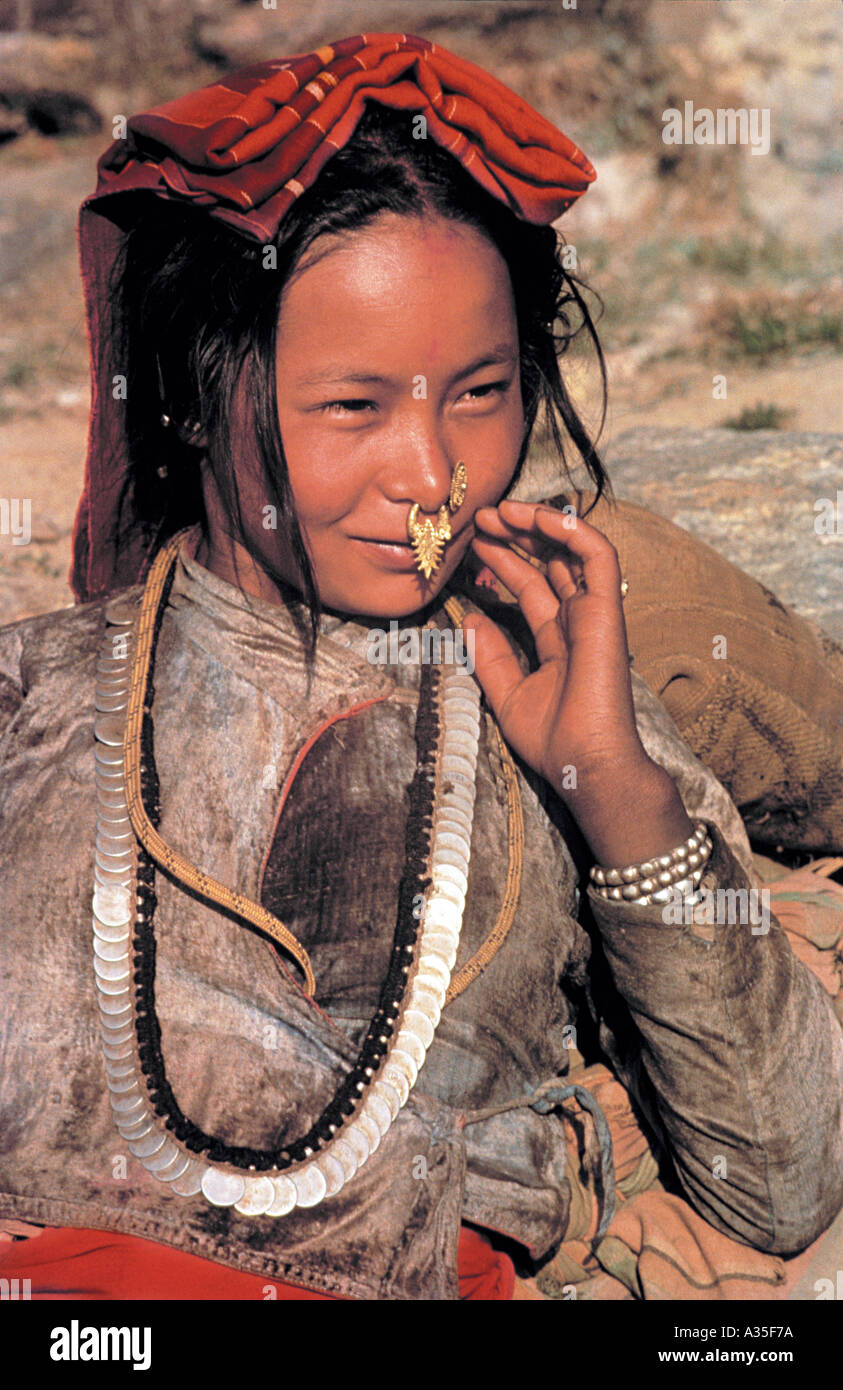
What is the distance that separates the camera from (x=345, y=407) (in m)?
1.96

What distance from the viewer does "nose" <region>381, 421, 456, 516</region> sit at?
196cm

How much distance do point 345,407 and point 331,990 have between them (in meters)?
0.92

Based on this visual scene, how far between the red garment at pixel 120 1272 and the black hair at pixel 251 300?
37.8 inches

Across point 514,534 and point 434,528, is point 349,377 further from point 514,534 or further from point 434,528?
point 514,534

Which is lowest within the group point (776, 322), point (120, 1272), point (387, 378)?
point (120, 1272)

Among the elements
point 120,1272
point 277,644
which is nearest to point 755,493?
point 277,644

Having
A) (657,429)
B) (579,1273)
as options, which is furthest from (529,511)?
(657,429)

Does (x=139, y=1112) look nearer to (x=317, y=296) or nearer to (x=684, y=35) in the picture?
(x=317, y=296)

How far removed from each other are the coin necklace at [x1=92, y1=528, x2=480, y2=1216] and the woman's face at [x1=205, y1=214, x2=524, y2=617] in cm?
37

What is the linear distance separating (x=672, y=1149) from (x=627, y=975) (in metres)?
0.39

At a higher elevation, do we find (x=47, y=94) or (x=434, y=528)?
(x=47, y=94)

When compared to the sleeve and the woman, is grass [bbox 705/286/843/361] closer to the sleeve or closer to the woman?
the woman

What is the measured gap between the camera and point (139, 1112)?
6.53 ft

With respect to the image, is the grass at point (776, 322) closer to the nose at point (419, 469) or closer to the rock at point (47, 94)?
the nose at point (419, 469)
